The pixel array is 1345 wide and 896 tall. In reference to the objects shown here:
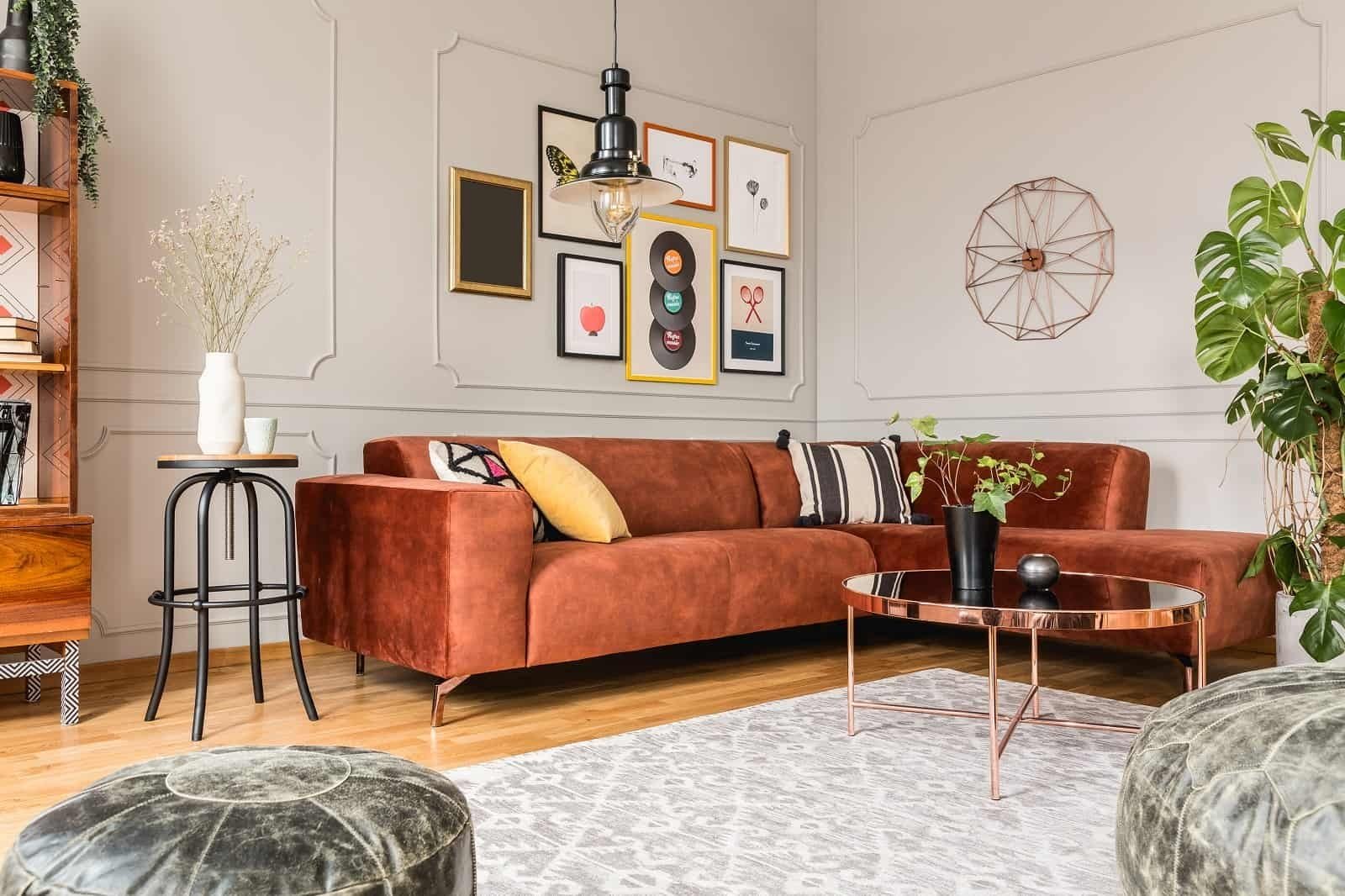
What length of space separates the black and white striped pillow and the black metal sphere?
6.08 feet

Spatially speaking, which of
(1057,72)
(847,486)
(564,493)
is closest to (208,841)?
(564,493)

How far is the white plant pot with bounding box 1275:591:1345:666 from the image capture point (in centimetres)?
321

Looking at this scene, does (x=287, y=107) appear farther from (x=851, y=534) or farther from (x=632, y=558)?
(x=851, y=534)

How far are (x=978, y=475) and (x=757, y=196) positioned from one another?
8.80 feet

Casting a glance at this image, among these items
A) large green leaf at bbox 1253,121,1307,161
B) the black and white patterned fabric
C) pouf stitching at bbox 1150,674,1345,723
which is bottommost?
the black and white patterned fabric

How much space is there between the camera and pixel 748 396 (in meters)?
5.41

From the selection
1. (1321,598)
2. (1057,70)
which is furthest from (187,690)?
(1057,70)

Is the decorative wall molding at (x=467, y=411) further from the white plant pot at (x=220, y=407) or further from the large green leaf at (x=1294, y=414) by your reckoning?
the large green leaf at (x=1294, y=414)

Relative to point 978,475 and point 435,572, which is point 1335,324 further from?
point 435,572

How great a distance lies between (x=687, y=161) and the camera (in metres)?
5.13

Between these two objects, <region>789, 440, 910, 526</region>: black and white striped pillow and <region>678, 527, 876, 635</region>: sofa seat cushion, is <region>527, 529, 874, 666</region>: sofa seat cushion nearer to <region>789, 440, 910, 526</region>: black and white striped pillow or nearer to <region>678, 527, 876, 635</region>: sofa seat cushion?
<region>678, 527, 876, 635</region>: sofa seat cushion

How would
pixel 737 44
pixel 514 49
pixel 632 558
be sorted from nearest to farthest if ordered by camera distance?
pixel 632 558
pixel 514 49
pixel 737 44

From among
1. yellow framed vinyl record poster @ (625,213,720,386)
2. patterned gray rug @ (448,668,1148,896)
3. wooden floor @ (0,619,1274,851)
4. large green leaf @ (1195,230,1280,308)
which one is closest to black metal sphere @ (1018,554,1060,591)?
patterned gray rug @ (448,668,1148,896)

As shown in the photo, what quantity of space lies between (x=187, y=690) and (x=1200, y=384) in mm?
3905
